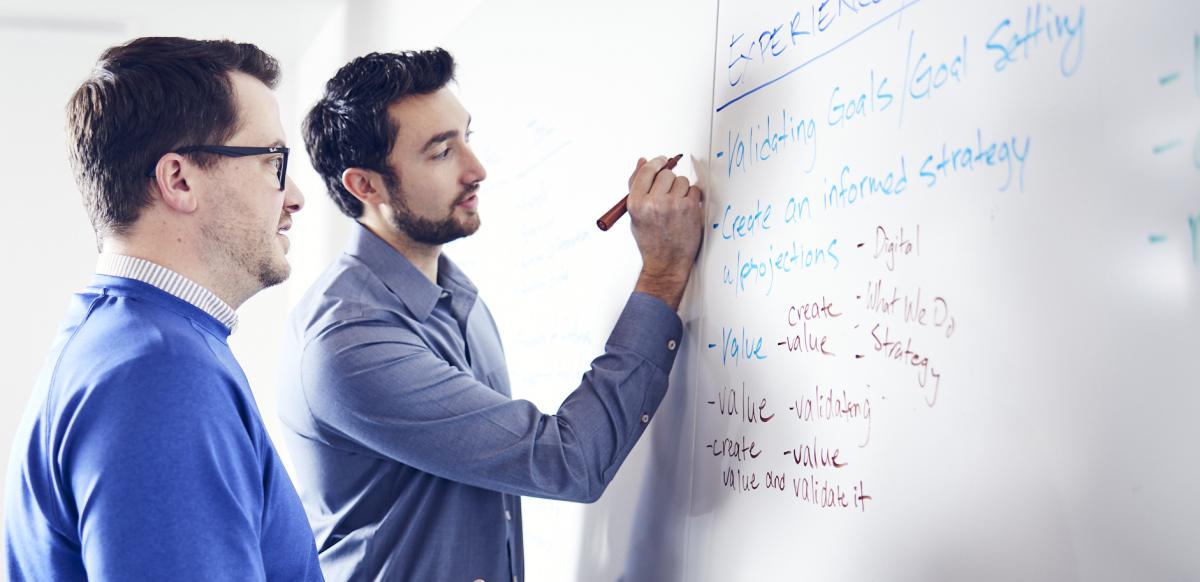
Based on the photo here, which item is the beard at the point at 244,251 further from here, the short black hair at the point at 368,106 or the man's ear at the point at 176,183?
the short black hair at the point at 368,106

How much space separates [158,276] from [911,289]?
2.34ft

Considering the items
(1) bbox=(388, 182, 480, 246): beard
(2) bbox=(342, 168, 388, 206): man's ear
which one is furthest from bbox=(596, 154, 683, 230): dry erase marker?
(2) bbox=(342, 168, 388, 206): man's ear

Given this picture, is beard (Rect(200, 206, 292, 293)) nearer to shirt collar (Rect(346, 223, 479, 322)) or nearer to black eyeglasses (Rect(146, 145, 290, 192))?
black eyeglasses (Rect(146, 145, 290, 192))

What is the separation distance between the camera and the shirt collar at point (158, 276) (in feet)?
3.07

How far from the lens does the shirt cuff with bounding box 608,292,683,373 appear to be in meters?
1.21

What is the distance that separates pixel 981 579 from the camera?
82cm

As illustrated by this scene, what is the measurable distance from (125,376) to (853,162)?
0.71 m

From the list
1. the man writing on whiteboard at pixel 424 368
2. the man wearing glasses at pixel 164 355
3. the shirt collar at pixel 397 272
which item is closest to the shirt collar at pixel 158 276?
the man wearing glasses at pixel 164 355

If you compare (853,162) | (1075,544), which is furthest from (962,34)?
(1075,544)

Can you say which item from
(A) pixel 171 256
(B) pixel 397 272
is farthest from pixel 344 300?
(A) pixel 171 256

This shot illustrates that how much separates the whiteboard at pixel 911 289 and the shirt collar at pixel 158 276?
1.95ft

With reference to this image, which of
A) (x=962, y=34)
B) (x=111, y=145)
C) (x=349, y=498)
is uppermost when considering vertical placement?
(x=962, y=34)

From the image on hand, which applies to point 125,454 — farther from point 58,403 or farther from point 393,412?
point 393,412

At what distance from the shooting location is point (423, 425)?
1190 millimetres
